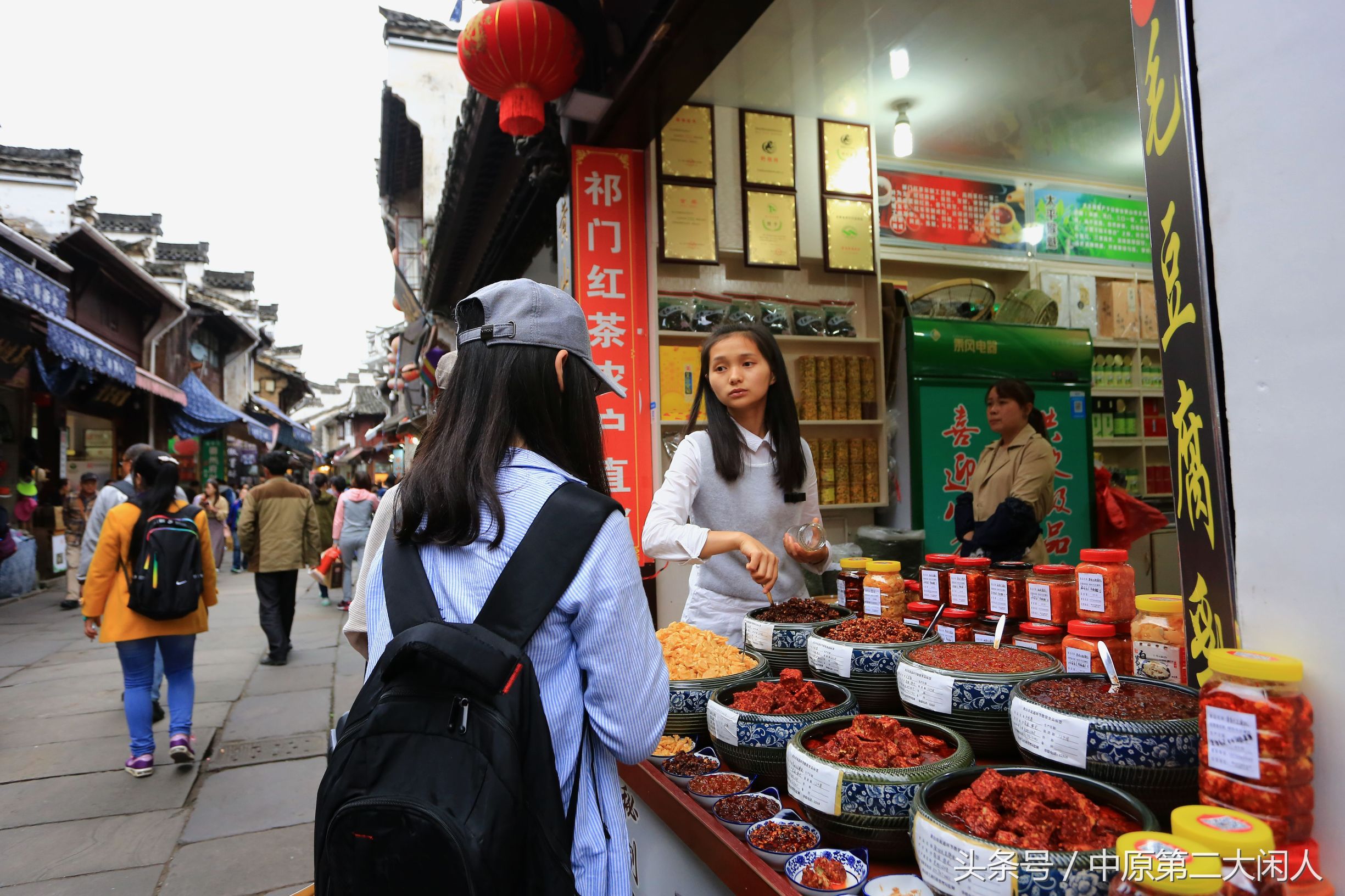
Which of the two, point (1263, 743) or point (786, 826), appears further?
point (786, 826)

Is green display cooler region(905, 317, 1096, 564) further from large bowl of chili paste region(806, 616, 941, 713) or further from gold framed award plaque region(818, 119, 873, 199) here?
large bowl of chili paste region(806, 616, 941, 713)

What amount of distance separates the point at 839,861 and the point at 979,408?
195 inches

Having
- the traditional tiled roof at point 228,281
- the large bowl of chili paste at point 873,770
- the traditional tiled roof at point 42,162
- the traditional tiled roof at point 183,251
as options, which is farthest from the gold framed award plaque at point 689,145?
the traditional tiled roof at point 228,281

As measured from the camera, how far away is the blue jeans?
14.3 ft

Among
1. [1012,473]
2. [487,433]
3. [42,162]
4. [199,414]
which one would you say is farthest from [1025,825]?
[199,414]

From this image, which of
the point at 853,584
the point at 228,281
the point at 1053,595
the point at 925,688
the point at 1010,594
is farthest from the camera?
the point at 228,281

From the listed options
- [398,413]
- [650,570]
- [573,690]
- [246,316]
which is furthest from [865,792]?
[246,316]

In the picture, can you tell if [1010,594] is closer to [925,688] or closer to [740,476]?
[925,688]

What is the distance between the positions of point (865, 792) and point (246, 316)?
85.6ft

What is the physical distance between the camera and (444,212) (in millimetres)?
8570

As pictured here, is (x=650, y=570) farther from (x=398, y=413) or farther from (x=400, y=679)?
(x=398, y=413)

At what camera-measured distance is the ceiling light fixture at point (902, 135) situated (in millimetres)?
5594

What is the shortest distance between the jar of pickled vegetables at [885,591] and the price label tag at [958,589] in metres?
0.21

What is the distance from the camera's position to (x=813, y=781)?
4.54 feet
